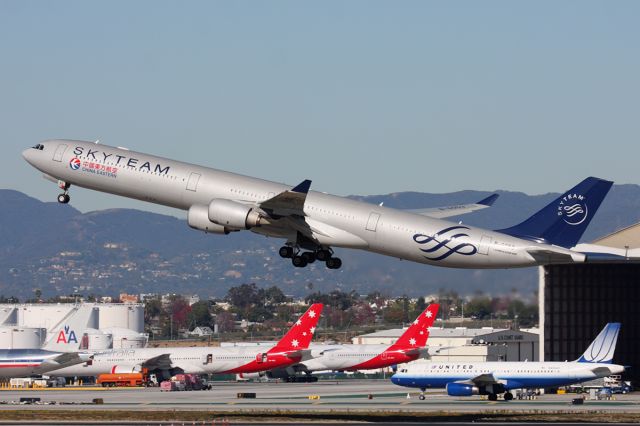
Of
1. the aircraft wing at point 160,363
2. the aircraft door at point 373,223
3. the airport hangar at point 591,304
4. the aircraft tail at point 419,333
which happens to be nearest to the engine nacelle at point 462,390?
the airport hangar at point 591,304

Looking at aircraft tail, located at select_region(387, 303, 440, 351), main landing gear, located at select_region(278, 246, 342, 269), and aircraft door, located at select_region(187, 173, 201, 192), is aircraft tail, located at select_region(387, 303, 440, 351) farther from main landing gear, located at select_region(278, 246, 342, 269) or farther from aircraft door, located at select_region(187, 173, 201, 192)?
aircraft door, located at select_region(187, 173, 201, 192)

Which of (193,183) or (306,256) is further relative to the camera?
(306,256)

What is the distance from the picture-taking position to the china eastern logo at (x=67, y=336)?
15338cm

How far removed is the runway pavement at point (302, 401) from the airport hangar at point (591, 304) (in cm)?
847

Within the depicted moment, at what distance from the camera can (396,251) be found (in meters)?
73.8

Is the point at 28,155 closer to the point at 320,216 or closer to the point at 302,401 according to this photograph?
the point at 320,216

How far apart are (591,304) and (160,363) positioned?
46.3 m

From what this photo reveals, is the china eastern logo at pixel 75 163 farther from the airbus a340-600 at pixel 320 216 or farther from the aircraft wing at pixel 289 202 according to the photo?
the aircraft wing at pixel 289 202

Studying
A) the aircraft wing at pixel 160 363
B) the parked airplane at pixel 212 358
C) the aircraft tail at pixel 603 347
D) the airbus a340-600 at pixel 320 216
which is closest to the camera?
the airbus a340-600 at pixel 320 216

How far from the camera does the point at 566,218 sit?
74812mm

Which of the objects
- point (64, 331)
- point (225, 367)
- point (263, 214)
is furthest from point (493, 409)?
point (64, 331)

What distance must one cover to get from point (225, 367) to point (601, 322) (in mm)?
38931

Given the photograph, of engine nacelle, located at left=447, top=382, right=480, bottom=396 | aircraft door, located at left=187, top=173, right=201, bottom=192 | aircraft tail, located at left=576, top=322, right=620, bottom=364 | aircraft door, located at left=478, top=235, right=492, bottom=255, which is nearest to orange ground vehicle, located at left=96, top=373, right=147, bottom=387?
engine nacelle, located at left=447, top=382, right=480, bottom=396

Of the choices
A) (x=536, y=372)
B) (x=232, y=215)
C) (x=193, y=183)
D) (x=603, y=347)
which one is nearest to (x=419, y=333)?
(x=536, y=372)
